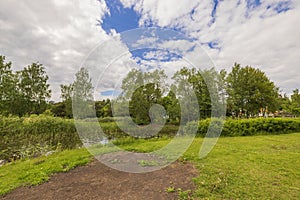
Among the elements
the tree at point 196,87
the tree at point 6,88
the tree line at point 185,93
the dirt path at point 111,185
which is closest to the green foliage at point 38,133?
the tree line at point 185,93

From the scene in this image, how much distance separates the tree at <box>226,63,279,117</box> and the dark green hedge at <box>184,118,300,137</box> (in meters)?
9.91

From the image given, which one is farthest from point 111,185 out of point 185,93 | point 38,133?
point 38,133

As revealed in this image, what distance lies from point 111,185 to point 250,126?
8.50 metres

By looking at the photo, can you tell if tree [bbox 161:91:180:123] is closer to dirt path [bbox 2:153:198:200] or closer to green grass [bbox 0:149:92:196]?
dirt path [bbox 2:153:198:200]

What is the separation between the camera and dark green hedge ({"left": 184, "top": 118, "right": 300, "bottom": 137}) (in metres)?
8.91

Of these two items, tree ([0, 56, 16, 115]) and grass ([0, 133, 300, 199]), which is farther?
tree ([0, 56, 16, 115])

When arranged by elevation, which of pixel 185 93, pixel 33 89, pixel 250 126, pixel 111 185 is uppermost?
pixel 33 89

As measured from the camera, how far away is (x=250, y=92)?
63.6 ft

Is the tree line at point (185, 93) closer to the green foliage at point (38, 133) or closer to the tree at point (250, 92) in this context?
the tree at point (250, 92)

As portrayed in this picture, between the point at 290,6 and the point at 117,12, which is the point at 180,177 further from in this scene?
the point at 290,6

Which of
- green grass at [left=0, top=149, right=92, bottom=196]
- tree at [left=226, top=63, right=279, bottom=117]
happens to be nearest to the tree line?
tree at [left=226, top=63, right=279, bottom=117]

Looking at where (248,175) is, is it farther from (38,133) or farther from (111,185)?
(38,133)

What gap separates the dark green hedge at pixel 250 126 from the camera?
351 inches

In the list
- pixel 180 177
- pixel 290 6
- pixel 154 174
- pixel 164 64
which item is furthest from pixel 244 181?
pixel 290 6
